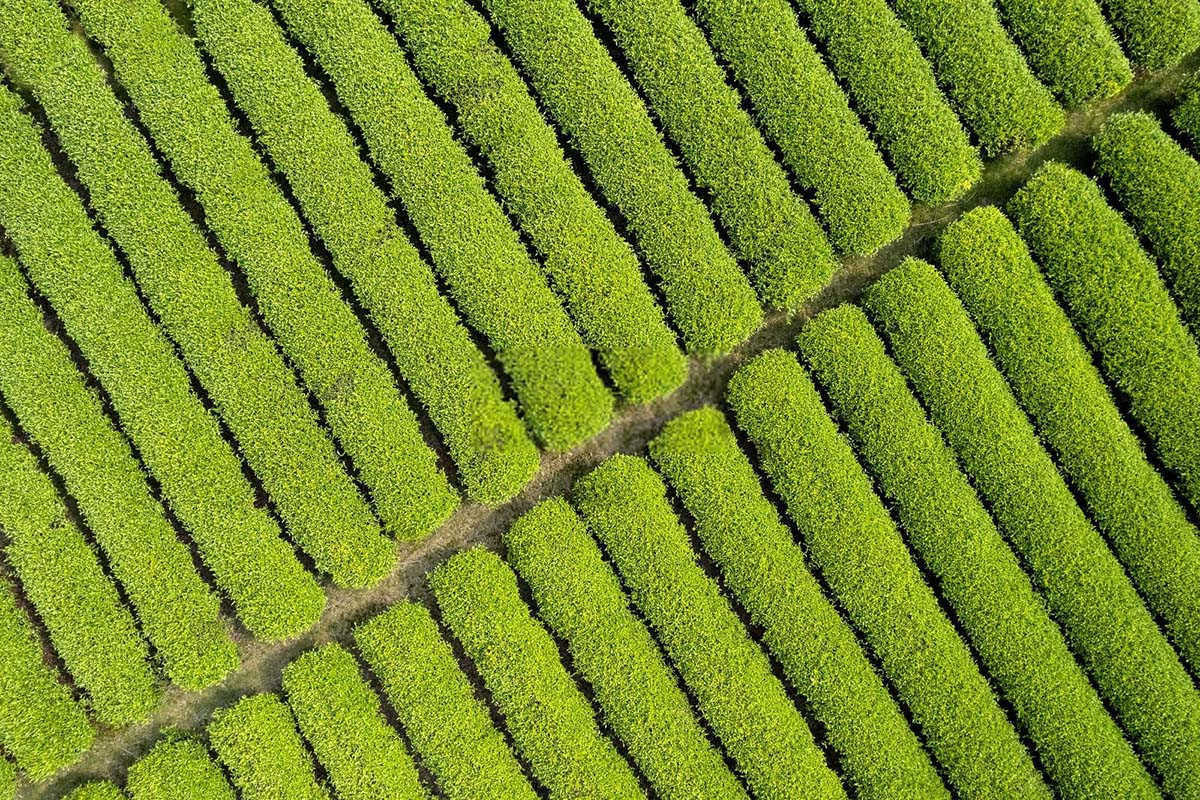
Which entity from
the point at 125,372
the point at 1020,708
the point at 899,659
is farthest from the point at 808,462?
the point at 125,372

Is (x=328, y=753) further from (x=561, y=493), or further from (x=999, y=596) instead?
(x=999, y=596)

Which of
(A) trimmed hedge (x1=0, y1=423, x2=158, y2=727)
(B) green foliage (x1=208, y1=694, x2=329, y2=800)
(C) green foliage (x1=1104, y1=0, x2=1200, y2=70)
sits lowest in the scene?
(B) green foliage (x1=208, y1=694, x2=329, y2=800)

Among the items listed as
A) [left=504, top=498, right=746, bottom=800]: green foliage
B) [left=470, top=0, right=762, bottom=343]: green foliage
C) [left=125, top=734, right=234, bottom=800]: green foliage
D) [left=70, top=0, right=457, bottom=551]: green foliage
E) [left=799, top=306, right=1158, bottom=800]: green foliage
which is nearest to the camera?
[left=125, top=734, right=234, bottom=800]: green foliage

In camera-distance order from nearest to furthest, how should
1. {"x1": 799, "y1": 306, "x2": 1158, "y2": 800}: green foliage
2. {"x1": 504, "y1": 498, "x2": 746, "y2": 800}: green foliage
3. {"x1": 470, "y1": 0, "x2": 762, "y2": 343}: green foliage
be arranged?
{"x1": 799, "y1": 306, "x2": 1158, "y2": 800}: green foliage < {"x1": 504, "y1": 498, "x2": 746, "y2": 800}: green foliage < {"x1": 470, "y1": 0, "x2": 762, "y2": 343}: green foliage

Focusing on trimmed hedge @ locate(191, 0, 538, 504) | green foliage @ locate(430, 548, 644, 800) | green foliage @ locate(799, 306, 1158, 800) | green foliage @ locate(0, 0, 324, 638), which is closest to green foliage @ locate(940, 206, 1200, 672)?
green foliage @ locate(799, 306, 1158, 800)

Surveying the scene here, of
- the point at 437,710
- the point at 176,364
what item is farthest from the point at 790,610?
the point at 176,364

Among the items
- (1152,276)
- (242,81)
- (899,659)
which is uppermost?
(242,81)

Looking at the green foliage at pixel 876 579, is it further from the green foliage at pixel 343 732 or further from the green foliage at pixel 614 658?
the green foliage at pixel 343 732

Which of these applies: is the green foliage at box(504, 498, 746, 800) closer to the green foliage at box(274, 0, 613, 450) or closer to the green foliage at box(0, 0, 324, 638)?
the green foliage at box(274, 0, 613, 450)
